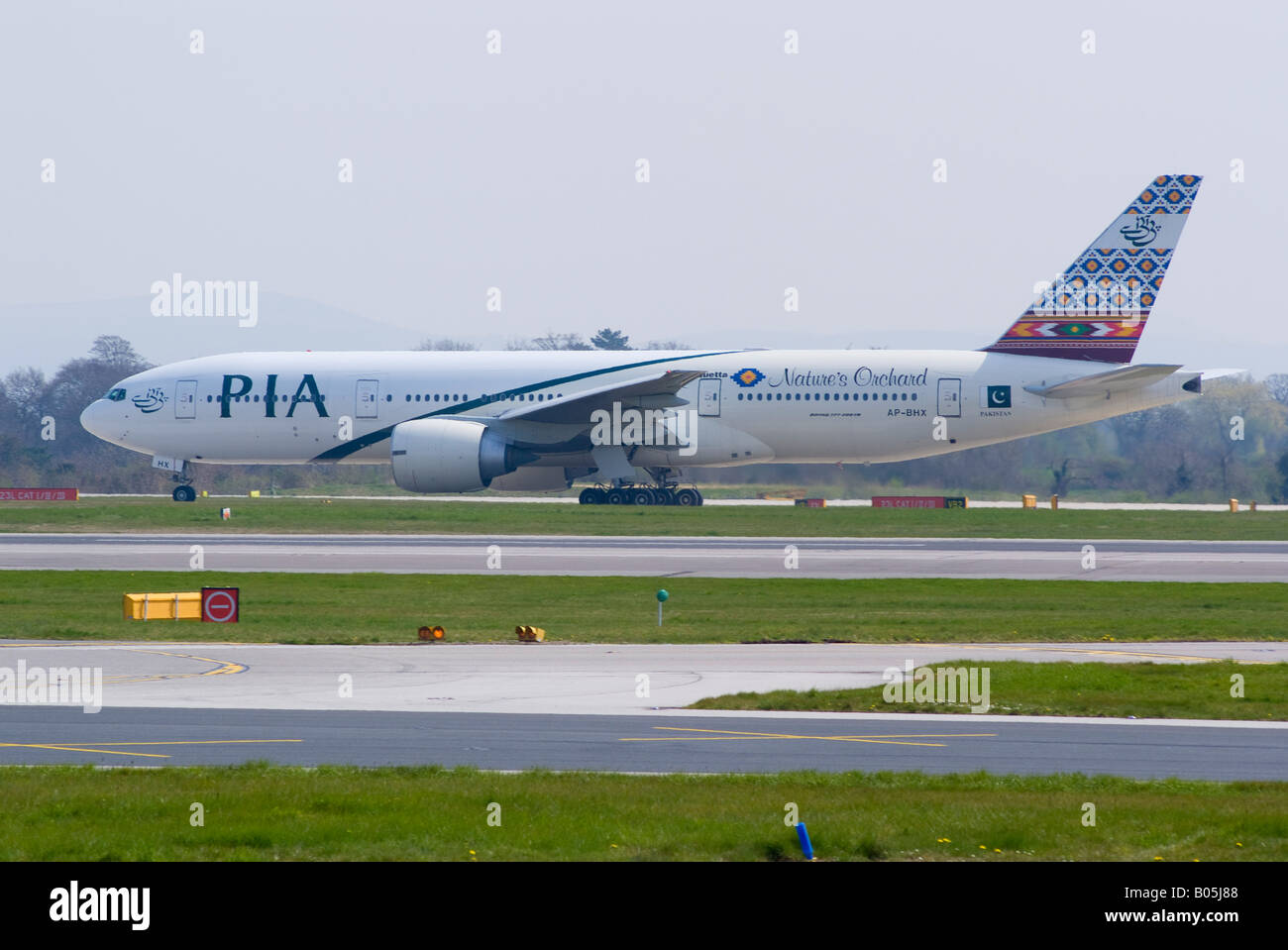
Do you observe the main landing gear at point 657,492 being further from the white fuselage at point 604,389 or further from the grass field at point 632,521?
the white fuselage at point 604,389

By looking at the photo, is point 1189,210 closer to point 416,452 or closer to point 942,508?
point 942,508

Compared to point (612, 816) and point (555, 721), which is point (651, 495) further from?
point (612, 816)

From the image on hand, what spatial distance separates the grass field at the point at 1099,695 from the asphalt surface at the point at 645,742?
726mm

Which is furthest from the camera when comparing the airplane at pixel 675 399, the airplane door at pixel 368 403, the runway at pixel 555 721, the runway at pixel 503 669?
the airplane door at pixel 368 403

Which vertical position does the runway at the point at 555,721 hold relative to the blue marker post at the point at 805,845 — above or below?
below

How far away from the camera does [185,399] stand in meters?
57.0

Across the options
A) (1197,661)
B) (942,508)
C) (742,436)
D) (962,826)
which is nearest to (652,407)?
(742,436)

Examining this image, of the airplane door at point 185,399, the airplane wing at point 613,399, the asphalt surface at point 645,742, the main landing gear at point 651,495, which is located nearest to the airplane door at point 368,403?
the airplane wing at point 613,399

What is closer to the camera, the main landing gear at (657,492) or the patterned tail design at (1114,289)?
the patterned tail design at (1114,289)

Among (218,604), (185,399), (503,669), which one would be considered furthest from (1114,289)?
(503,669)

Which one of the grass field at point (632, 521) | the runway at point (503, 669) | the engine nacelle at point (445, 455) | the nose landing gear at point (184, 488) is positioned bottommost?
the runway at point (503, 669)

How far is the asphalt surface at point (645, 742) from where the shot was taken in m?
14.7
